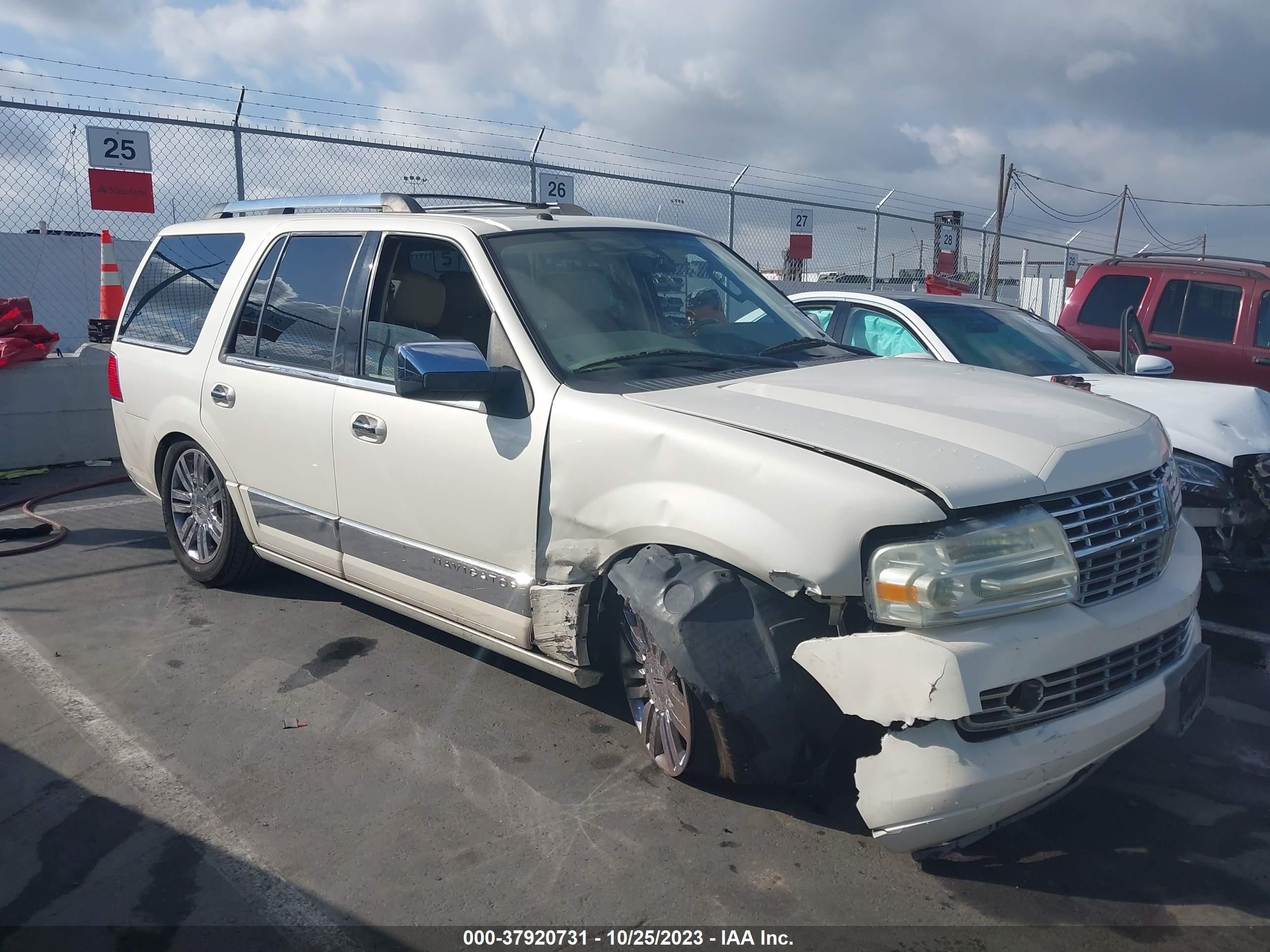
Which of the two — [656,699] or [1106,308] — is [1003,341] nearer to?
[1106,308]

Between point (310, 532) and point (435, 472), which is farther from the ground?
point (435, 472)

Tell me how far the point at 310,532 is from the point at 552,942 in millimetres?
2437

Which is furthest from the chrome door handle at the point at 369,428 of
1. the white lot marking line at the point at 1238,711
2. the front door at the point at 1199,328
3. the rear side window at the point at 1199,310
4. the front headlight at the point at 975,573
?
the rear side window at the point at 1199,310

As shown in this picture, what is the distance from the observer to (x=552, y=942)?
260cm

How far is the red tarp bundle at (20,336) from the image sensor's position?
316 inches

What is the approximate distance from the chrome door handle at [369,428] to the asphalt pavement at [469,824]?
1.04 metres

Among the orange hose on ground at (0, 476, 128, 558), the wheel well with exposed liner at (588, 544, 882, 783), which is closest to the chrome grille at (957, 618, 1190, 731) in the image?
the wheel well with exposed liner at (588, 544, 882, 783)

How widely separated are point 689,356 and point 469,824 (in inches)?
71.5

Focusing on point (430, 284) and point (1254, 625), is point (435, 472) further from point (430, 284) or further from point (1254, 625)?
point (1254, 625)

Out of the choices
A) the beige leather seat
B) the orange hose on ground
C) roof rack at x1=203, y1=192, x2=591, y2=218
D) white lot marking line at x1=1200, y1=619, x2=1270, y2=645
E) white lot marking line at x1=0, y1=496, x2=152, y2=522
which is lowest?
white lot marking line at x1=0, y1=496, x2=152, y2=522

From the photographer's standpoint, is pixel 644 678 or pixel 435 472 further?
pixel 435 472

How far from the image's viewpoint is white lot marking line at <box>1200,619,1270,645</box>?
482 cm

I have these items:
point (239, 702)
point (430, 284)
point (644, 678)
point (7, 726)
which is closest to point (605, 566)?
point (644, 678)

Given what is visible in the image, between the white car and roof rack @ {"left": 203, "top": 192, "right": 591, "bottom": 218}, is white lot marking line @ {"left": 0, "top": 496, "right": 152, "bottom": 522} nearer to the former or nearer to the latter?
roof rack @ {"left": 203, "top": 192, "right": 591, "bottom": 218}
